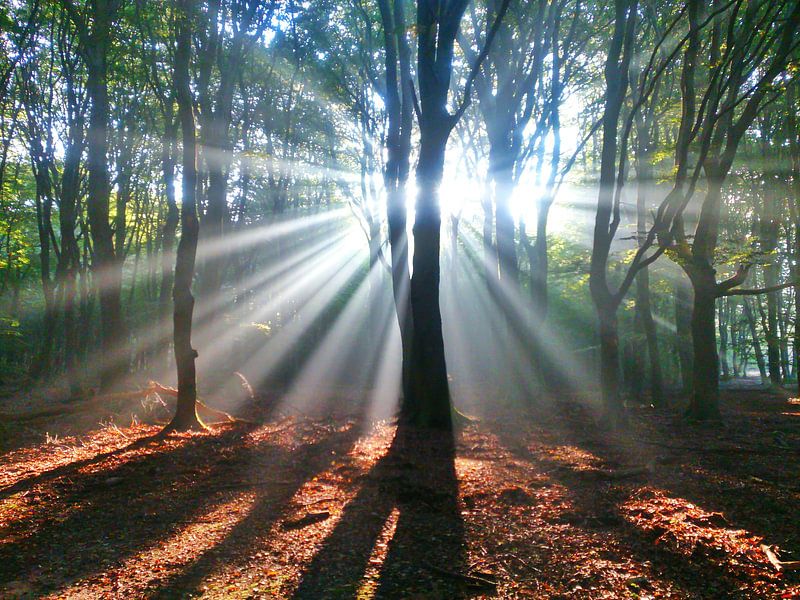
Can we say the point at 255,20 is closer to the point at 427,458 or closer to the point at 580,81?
the point at 580,81

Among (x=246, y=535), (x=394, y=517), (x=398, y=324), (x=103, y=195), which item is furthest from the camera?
(x=398, y=324)

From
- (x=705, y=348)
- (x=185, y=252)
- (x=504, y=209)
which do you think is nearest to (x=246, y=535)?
(x=185, y=252)

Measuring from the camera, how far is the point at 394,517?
5242mm

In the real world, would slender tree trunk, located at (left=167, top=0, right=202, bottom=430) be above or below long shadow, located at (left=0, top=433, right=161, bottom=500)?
above

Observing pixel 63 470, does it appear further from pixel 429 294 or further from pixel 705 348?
pixel 705 348

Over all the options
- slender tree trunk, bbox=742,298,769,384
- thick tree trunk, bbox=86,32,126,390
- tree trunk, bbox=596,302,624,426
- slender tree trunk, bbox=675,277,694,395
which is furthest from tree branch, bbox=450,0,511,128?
slender tree trunk, bbox=742,298,769,384

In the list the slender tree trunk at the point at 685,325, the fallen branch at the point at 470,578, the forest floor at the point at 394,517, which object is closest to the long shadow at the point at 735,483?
the forest floor at the point at 394,517

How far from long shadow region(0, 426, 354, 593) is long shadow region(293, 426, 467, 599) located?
1.20m

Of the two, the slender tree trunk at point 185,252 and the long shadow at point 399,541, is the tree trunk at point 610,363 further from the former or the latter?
the slender tree trunk at point 185,252

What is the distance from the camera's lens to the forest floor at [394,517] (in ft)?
12.3

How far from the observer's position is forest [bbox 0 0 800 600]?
4.36 metres

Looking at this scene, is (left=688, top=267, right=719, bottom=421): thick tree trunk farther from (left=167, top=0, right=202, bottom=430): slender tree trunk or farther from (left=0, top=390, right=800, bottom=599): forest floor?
(left=167, top=0, right=202, bottom=430): slender tree trunk

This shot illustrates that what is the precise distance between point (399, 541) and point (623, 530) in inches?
77.0

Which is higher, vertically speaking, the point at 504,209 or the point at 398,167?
the point at 398,167
